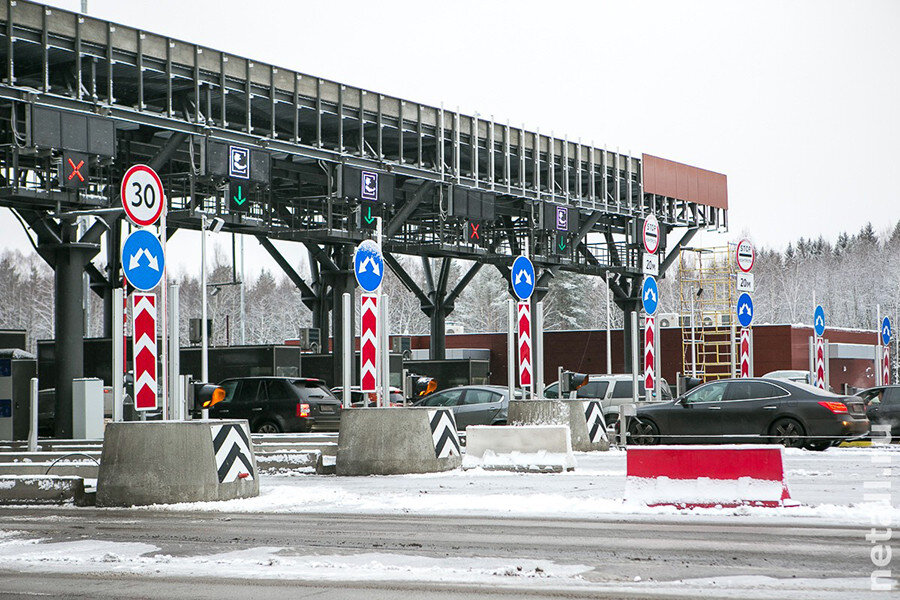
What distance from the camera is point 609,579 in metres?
8.09

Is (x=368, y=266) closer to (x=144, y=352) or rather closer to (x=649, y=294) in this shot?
(x=144, y=352)

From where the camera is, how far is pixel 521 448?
18.8 metres

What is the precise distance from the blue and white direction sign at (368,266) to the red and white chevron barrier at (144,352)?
3.70m

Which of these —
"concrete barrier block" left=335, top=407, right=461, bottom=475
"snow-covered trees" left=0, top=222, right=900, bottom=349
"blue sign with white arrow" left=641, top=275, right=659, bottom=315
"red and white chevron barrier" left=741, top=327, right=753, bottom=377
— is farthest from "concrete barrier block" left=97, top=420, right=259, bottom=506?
"snow-covered trees" left=0, top=222, right=900, bottom=349

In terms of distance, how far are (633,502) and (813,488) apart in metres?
3.15

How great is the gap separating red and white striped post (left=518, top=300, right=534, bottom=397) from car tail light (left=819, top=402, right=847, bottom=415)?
600cm

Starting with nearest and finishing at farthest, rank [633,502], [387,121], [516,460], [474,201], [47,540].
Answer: [47,540] → [633,502] → [516,460] → [387,121] → [474,201]

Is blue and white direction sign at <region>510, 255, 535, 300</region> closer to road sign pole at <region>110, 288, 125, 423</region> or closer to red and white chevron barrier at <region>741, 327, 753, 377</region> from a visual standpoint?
red and white chevron barrier at <region>741, 327, 753, 377</region>

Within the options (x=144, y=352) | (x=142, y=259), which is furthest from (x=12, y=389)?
(x=142, y=259)

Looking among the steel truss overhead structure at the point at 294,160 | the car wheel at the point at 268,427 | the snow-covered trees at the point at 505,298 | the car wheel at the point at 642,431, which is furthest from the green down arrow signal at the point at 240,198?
the snow-covered trees at the point at 505,298

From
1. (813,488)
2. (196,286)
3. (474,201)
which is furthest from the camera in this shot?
(196,286)

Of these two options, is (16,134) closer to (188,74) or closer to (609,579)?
(188,74)

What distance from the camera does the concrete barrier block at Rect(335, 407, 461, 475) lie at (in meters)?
17.3

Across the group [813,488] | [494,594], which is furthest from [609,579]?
[813,488]
